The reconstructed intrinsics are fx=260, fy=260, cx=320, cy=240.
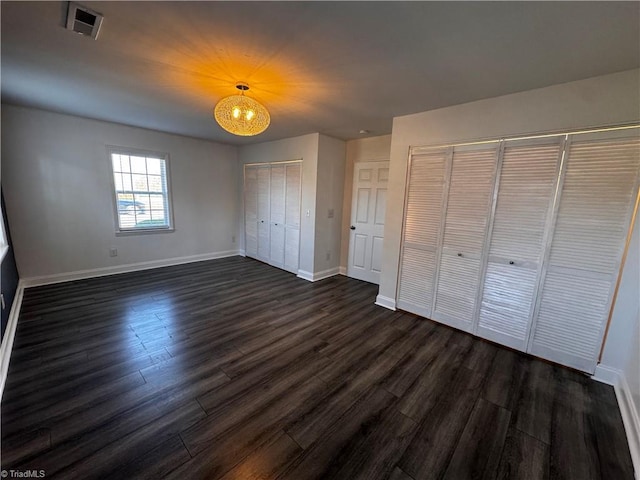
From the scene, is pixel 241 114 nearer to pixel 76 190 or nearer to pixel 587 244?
pixel 587 244

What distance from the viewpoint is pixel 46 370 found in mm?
2018

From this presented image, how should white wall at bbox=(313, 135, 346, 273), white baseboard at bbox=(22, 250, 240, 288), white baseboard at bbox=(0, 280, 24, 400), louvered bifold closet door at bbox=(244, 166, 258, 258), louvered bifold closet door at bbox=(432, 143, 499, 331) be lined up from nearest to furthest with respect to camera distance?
1. white baseboard at bbox=(0, 280, 24, 400)
2. louvered bifold closet door at bbox=(432, 143, 499, 331)
3. white baseboard at bbox=(22, 250, 240, 288)
4. white wall at bbox=(313, 135, 346, 273)
5. louvered bifold closet door at bbox=(244, 166, 258, 258)

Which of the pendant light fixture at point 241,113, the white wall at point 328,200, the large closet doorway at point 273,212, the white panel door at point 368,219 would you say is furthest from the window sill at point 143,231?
the white panel door at point 368,219

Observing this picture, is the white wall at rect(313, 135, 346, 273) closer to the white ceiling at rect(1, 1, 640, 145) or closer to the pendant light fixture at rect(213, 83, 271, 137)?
the white ceiling at rect(1, 1, 640, 145)

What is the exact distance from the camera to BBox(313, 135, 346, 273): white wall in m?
4.17

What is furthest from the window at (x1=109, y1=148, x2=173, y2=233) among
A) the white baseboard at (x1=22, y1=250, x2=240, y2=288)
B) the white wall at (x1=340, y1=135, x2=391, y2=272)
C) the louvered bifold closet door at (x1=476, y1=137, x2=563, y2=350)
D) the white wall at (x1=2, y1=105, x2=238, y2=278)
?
the louvered bifold closet door at (x1=476, y1=137, x2=563, y2=350)

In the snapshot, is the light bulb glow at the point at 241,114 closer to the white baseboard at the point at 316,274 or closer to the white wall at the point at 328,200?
the white wall at the point at 328,200

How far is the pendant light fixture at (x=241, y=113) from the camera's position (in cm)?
221

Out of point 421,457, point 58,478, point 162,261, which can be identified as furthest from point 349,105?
point 162,261

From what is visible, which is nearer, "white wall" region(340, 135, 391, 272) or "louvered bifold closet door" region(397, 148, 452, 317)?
"louvered bifold closet door" region(397, 148, 452, 317)

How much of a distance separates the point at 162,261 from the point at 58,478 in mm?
3922

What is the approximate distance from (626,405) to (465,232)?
1.66m

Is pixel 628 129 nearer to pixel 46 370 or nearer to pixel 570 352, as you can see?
pixel 570 352

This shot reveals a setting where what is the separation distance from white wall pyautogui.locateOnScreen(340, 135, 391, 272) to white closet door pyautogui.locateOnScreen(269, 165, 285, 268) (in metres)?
1.12
